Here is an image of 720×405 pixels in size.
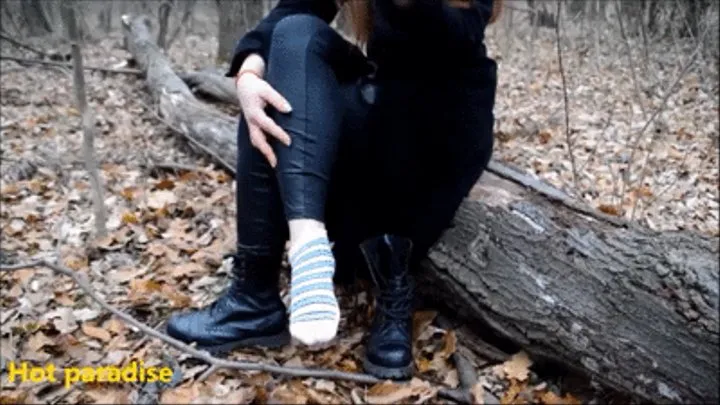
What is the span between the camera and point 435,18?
1.48 m

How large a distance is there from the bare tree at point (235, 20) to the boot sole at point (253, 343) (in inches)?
117

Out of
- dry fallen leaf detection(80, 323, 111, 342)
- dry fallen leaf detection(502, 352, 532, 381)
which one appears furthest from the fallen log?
dry fallen leaf detection(80, 323, 111, 342)

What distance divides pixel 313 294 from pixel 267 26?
0.85 meters

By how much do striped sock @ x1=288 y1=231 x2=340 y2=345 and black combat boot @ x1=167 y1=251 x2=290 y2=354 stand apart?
0.80 feet

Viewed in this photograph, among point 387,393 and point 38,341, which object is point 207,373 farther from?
point 38,341

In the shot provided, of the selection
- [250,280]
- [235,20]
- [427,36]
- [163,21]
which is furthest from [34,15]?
[163,21]

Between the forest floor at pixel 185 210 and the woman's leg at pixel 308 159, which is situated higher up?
the woman's leg at pixel 308 159

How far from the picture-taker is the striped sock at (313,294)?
1.45 m

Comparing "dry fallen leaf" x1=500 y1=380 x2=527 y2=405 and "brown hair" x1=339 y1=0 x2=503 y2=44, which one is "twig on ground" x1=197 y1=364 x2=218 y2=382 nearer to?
"dry fallen leaf" x1=500 y1=380 x2=527 y2=405

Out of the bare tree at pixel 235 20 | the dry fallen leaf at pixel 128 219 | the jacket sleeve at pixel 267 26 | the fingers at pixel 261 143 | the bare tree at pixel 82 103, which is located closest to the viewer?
the fingers at pixel 261 143

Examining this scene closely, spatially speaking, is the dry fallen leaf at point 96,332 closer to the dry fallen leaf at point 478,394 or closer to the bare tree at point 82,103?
the bare tree at point 82,103

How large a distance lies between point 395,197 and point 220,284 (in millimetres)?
768

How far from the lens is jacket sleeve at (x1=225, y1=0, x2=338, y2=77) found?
1.79 meters

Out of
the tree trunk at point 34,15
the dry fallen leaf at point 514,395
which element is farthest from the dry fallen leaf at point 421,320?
the tree trunk at point 34,15
